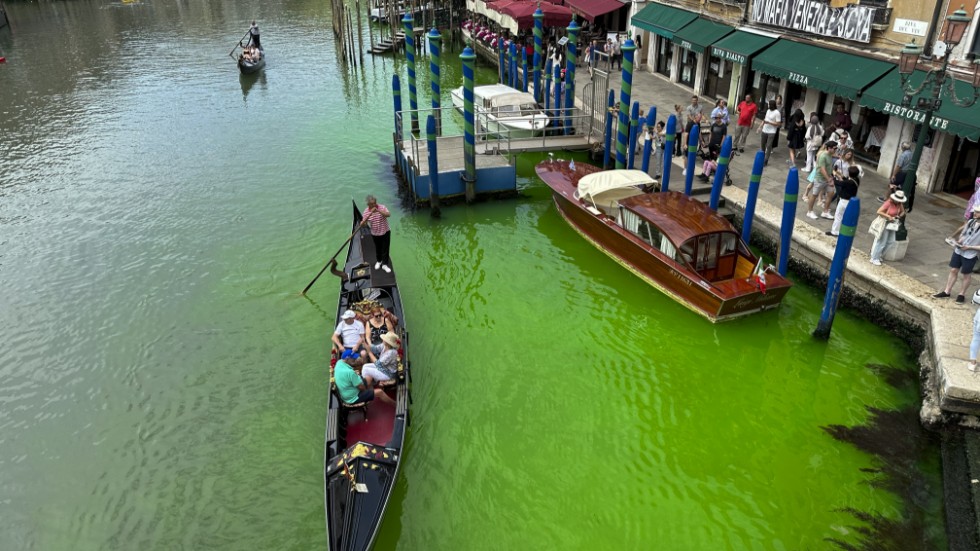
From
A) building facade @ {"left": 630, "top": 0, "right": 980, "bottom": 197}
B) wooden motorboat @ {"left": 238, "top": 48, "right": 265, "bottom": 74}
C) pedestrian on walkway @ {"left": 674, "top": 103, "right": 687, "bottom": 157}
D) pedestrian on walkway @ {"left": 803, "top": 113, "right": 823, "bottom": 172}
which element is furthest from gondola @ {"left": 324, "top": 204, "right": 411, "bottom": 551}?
wooden motorboat @ {"left": 238, "top": 48, "right": 265, "bottom": 74}

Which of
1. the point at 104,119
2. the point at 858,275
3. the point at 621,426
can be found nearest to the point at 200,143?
the point at 104,119

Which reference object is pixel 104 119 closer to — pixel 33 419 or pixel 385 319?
pixel 33 419

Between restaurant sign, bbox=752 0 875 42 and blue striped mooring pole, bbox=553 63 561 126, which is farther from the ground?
restaurant sign, bbox=752 0 875 42

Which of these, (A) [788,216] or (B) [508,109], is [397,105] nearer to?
(B) [508,109]

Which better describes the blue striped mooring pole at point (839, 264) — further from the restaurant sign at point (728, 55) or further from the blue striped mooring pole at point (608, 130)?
the restaurant sign at point (728, 55)

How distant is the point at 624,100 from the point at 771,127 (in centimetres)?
381

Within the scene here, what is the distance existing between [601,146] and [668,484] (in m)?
12.3

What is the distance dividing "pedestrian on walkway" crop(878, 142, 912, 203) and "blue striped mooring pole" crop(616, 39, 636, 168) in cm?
605

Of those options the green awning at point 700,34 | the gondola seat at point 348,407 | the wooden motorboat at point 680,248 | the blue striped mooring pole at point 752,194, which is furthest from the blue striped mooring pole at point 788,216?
the green awning at point 700,34

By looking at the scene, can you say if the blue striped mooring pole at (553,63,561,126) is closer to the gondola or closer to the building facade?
the building facade

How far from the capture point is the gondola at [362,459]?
746 centimetres

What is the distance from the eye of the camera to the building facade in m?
13.8

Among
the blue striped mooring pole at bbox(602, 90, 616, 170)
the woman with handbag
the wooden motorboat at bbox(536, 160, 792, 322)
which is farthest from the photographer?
the blue striped mooring pole at bbox(602, 90, 616, 170)

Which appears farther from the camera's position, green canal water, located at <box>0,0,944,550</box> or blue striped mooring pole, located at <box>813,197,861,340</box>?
blue striped mooring pole, located at <box>813,197,861,340</box>
